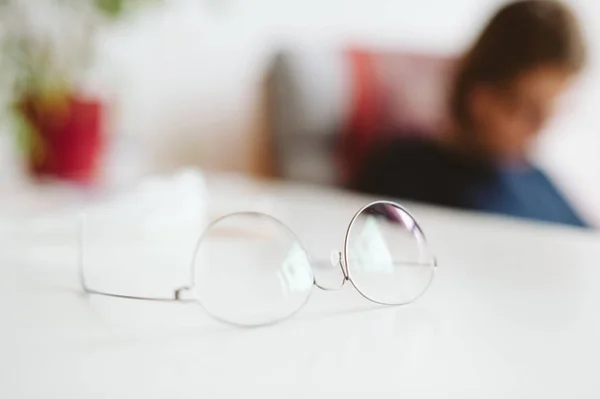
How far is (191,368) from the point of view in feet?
1.25

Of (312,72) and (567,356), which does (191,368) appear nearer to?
(567,356)

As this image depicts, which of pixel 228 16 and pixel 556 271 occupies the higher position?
pixel 228 16

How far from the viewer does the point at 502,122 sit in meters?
1.25

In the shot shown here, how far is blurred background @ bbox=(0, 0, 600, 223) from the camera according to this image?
4.01 feet

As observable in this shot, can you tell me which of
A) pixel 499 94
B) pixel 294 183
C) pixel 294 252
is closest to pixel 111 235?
pixel 294 252

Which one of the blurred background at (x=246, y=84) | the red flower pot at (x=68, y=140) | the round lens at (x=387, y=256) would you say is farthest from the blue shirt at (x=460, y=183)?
the round lens at (x=387, y=256)

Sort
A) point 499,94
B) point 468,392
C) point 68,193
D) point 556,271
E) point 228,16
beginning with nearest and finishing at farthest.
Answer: point 468,392 < point 556,271 < point 68,193 < point 499,94 < point 228,16

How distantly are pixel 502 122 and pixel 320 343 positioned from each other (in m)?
0.93

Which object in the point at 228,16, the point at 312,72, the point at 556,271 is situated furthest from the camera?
the point at 228,16

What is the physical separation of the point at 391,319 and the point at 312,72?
0.95m

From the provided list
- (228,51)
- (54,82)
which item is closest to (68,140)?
(54,82)

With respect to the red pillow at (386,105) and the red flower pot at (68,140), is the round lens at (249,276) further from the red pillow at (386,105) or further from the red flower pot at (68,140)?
the red pillow at (386,105)

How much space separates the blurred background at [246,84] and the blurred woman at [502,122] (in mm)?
106

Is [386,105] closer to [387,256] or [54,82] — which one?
[54,82]
